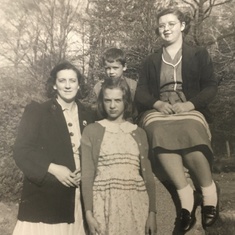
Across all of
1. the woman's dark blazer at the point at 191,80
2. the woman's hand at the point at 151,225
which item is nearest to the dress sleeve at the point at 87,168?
the woman's hand at the point at 151,225

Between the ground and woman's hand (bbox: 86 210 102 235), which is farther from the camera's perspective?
the ground

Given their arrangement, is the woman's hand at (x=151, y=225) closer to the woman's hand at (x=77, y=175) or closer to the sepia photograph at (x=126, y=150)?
the sepia photograph at (x=126, y=150)

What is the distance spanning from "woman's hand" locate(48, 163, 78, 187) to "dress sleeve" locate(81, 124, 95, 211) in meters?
0.07

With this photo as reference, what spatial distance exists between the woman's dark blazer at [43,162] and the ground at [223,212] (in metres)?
1.87

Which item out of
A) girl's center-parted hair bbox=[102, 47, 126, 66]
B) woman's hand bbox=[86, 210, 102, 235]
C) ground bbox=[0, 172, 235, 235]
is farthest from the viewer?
ground bbox=[0, 172, 235, 235]

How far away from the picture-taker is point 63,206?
1.95 m

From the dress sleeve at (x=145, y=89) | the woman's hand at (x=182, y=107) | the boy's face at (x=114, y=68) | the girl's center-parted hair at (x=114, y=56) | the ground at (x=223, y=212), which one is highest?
the girl's center-parted hair at (x=114, y=56)

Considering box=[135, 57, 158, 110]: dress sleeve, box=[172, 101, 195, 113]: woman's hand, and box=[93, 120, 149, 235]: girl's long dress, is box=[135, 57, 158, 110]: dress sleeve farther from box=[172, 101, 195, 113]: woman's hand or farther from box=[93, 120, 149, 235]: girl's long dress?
box=[93, 120, 149, 235]: girl's long dress

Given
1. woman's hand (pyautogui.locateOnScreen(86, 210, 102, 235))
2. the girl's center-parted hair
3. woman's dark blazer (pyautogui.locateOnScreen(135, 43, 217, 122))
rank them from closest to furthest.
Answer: woman's hand (pyautogui.locateOnScreen(86, 210, 102, 235))
woman's dark blazer (pyautogui.locateOnScreen(135, 43, 217, 122))
the girl's center-parted hair

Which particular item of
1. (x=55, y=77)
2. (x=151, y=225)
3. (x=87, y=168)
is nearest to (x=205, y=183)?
(x=151, y=225)

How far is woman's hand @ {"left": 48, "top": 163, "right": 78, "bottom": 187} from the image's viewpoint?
74.9 inches

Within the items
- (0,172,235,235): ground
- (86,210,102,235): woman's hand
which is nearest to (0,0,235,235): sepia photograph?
(86,210,102,235): woman's hand

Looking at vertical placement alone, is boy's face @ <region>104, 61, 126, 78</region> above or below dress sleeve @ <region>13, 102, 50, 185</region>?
above

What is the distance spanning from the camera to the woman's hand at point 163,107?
2.02 metres
